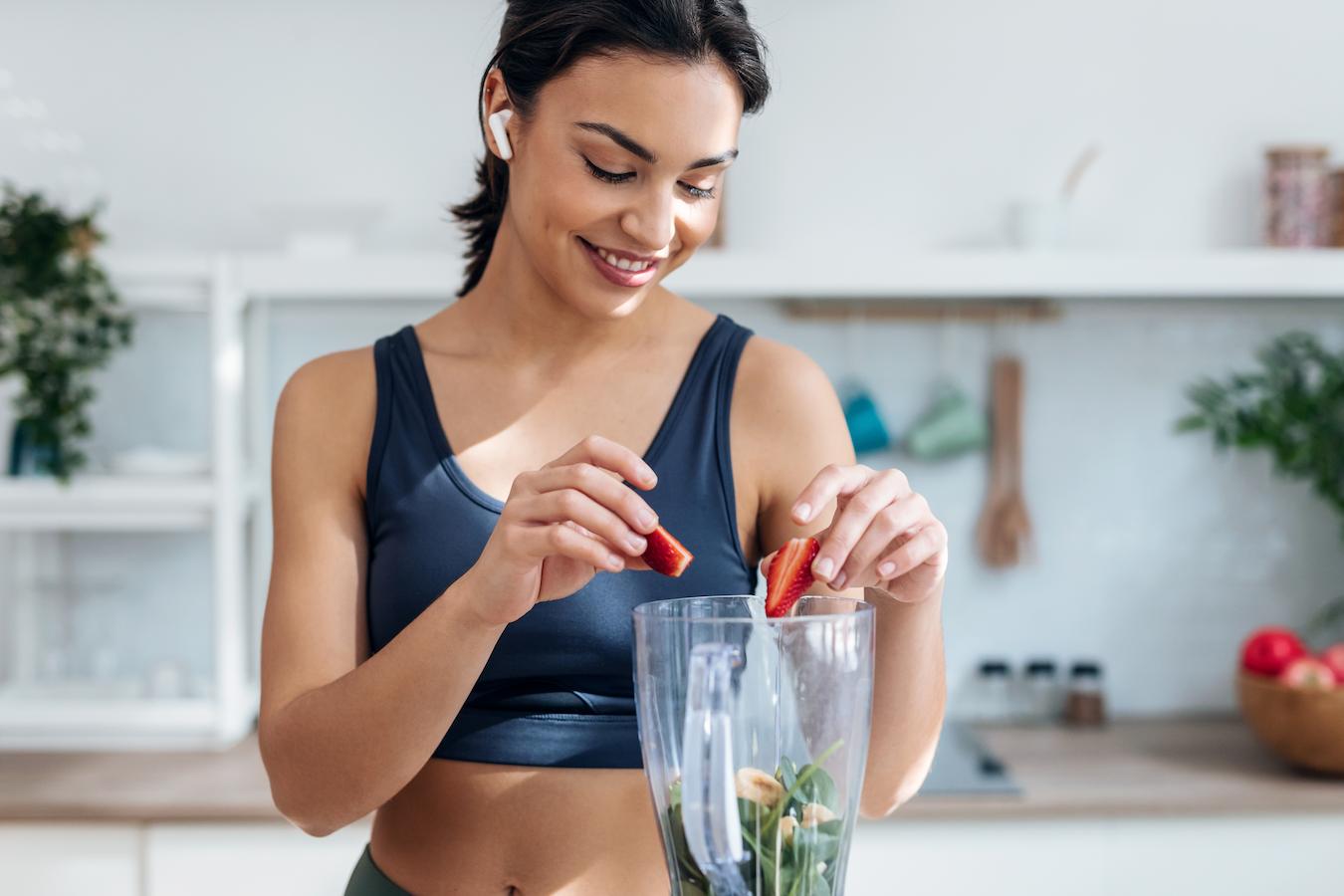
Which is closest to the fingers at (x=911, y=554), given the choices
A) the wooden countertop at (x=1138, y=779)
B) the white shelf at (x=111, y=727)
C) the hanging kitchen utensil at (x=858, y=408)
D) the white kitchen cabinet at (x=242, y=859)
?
the wooden countertop at (x=1138, y=779)

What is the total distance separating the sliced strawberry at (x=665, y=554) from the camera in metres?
0.71

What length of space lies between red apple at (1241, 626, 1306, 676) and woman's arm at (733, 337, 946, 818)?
1278mm

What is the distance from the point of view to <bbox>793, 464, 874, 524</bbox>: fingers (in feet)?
2.31

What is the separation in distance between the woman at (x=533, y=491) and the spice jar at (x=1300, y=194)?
1546 millimetres

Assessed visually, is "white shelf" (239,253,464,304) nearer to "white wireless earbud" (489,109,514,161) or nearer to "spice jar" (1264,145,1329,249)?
"white wireless earbud" (489,109,514,161)

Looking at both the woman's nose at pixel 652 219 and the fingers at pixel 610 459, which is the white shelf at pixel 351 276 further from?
the fingers at pixel 610 459

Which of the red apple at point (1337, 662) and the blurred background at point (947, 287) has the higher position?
the blurred background at point (947, 287)

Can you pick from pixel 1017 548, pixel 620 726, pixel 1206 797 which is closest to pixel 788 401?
pixel 620 726

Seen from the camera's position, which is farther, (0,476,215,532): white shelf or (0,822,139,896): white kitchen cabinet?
(0,476,215,532): white shelf

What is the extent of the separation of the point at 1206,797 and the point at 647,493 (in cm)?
125

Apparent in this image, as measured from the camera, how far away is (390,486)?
0.97 meters

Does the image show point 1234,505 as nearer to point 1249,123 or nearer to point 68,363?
point 1249,123

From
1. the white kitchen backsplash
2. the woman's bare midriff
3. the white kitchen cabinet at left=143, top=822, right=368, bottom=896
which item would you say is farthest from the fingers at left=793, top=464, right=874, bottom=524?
the white kitchen backsplash

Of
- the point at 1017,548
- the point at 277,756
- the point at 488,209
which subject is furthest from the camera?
the point at 1017,548
